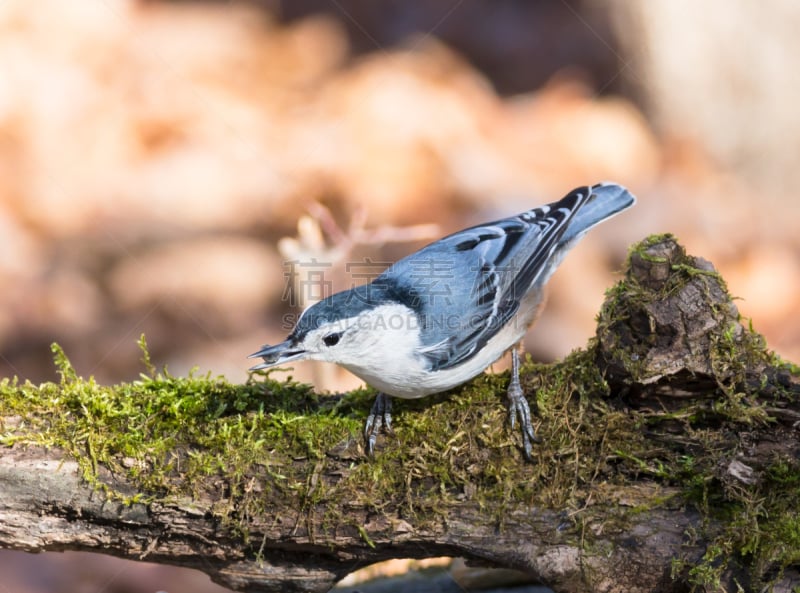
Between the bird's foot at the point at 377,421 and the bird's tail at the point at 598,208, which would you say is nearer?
the bird's foot at the point at 377,421

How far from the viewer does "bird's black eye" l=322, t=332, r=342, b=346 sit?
8.16 ft

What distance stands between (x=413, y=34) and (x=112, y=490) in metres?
4.80

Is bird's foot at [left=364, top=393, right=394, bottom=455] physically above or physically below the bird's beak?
below

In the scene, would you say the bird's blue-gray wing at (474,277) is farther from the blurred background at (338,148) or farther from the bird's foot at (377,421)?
the blurred background at (338,148)

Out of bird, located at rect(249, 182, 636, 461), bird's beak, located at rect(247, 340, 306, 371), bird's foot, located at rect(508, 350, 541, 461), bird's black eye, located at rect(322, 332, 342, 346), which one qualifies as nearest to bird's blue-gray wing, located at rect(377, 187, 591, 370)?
bird, located at rect(249, 182, 636, 461)

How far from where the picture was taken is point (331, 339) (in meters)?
2.50

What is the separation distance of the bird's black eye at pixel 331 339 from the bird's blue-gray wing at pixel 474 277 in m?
0.32

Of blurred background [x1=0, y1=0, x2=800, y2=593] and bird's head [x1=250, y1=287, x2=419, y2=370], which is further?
blurred background [x1=0, y1=0, x2=800, y2=593]

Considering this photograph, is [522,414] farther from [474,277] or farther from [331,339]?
[331,339]

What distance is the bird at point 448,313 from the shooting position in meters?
2.52

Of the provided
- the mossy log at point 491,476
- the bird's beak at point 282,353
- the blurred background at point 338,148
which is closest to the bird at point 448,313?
the bird's beak at point 282,353

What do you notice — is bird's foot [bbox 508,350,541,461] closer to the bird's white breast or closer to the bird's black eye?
the bird's white breast

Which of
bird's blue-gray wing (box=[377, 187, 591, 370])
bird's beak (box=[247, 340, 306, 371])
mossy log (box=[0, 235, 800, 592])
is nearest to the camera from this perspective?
mossy log (box=[0, 235, 800, 592])

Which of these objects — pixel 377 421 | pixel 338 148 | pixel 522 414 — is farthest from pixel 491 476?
pixel 338 148
